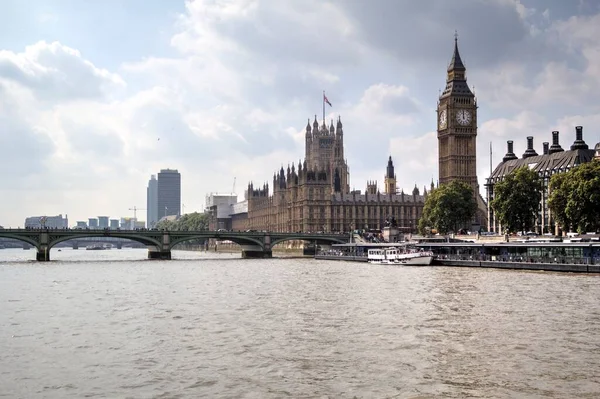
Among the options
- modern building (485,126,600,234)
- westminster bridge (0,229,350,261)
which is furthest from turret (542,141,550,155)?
westminster bridge (0,229,350,261)

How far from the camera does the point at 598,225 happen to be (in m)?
98.4

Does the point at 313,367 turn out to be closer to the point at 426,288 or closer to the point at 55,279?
the point at 426,288

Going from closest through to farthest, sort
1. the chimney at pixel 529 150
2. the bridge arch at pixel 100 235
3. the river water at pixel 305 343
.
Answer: the river water at pixel 305 343
the bridge arch at pixel 100 235
the chimney at pixel 529 150

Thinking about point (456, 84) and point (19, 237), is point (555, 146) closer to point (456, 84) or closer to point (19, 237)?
point (456, 84)

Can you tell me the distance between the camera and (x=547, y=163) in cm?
14962

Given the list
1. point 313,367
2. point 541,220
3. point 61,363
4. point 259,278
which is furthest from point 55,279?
point 541,220

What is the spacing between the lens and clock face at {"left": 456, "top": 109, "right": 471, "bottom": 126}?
193625 mm

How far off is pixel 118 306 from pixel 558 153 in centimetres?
11455

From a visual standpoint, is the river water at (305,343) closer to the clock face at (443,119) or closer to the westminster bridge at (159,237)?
the westminster bridge at (159,237)

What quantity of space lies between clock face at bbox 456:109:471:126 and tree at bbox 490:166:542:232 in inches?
3067

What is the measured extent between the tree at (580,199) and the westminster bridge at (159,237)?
Answer: 202 ft

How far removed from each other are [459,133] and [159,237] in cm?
8449

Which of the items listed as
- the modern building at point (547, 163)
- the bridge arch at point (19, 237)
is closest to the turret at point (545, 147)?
the modern building at point (547, 163)

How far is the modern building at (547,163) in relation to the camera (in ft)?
461
